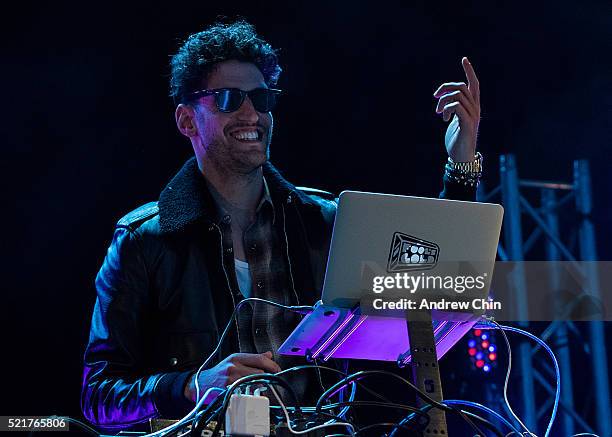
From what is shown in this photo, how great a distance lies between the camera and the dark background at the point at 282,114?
376cm

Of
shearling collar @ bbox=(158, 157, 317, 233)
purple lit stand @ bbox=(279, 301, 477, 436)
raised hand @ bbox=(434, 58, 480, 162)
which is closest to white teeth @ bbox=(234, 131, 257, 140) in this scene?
shearling collar @ bbox=(158, 157, 317, 233)

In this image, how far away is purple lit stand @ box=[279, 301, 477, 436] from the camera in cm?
179

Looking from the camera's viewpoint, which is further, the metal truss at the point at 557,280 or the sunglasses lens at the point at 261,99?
the metal truss at the point at 557,280

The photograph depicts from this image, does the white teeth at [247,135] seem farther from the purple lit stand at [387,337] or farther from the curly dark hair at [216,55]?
the purple lit stand at [387,337]

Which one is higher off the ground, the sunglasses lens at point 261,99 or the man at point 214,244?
→ the sunglasses lens at point 261,99

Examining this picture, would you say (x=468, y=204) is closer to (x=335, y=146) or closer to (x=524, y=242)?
(x=335, y=146)

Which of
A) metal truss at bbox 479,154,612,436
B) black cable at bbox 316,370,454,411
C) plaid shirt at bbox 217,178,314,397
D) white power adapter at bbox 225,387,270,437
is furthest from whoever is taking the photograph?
metal truss at bbox 479,154,612,436

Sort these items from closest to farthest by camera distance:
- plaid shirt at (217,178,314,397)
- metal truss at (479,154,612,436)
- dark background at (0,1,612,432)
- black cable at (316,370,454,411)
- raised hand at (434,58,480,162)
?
black cable at (316,370,454,411) → raised hand at (434,58,480,162) → plaid shirt at (217,178,314,397) → dark background at (0,1,612,432) → metal truss at (479,154,612,436)

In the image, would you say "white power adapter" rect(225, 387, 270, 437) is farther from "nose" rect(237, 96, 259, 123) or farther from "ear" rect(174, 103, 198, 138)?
"ear" rect(174, 103, 198, 138)

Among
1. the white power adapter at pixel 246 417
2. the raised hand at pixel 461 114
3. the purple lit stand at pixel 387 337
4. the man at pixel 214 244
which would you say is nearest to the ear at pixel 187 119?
the man at pixel 214 244

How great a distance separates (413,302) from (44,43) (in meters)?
2.64

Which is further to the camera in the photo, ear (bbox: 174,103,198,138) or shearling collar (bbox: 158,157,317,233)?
ear (bbox: 174,103,198,138)

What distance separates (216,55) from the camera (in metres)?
2.99

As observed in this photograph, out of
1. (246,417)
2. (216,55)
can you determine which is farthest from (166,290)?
(246,417)
